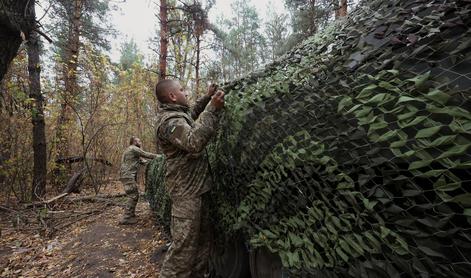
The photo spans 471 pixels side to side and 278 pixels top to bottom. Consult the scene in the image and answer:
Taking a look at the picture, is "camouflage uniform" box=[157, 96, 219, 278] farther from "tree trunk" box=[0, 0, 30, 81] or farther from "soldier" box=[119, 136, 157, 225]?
"soldier" box=[119, 136, 157, 225]

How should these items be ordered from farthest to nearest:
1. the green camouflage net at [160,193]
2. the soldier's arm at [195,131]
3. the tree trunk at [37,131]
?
1. the tree trunk at [37,131]
2. the green camouflage net at [160,193]
3. the soldier's arm at [195,131]

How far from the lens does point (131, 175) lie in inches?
263

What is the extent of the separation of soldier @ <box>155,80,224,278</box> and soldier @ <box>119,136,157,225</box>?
3.83m

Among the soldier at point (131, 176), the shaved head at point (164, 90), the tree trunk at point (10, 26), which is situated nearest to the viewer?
the shaved head at point (164, 90)

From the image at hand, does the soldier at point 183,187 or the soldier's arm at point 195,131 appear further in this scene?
the soldier at point 183,187

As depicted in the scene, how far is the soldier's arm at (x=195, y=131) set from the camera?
239 centimetres

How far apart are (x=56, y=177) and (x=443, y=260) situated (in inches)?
462

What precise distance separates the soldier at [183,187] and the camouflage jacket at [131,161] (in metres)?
4.18

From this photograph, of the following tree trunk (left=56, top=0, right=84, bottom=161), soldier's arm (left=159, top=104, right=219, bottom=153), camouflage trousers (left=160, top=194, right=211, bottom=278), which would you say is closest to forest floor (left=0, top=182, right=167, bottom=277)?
camouflage trousers (left=160, top=194, right=211, bottom=278)

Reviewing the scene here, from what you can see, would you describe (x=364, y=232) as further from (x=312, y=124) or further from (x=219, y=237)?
(x=219, y=237)

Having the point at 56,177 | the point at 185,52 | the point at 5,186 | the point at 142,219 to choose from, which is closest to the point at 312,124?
the point at 142,219

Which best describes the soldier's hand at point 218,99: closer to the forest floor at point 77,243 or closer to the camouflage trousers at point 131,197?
the forest floor at point 77,243

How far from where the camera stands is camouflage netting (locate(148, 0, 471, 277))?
0.94m

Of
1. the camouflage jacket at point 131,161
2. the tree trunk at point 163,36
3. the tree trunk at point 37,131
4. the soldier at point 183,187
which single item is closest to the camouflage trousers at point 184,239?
the soldier at point 183,187
